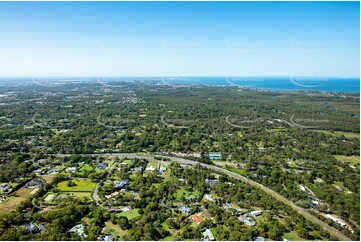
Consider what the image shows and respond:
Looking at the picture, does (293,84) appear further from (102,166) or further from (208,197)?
(208,197)

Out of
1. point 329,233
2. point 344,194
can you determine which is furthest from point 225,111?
point 329,233

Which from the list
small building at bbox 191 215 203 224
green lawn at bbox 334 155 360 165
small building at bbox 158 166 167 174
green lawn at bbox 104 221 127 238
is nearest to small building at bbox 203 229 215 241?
small building at bbox 191 215 203 224

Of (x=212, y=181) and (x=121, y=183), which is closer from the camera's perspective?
(x=121, y=183)

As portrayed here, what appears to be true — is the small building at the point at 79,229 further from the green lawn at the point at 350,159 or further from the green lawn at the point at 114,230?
the green lawn at the point at 350,159

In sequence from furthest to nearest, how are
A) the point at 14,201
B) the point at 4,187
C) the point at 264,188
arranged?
the point at 264,188 → the point at 4,187 → the point at 14,201

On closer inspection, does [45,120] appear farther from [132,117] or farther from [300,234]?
[300,234]

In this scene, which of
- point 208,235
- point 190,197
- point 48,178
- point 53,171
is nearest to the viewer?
point 208,235

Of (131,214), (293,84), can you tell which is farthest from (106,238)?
(293,84)

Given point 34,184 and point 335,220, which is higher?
point 335,220
